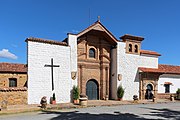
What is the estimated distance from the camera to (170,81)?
93.8 feet

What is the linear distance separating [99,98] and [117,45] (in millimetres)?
6723

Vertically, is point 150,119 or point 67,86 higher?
point 67,86

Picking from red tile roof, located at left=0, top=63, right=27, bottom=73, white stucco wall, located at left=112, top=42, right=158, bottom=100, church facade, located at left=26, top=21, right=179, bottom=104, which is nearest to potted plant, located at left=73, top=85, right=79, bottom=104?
church facade, located at left=26, top=21, right=179, bottom=104

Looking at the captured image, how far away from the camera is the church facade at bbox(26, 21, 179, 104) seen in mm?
19062

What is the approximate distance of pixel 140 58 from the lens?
25.8 metres

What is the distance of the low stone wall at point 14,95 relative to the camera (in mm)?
17388

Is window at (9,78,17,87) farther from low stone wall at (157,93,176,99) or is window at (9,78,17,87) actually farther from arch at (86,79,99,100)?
low stone wall at (157,93,176,99)

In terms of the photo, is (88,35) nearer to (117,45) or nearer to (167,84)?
(117,45)

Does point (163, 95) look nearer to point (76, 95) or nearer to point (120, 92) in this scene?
point (120, 92)

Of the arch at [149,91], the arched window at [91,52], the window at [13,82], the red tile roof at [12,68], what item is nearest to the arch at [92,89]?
the arched window at [91,52]

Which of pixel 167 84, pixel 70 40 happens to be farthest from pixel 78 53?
pixel 167 84

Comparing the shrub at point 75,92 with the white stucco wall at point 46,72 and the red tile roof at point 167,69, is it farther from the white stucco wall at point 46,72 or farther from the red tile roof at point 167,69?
the red tile roof at point 167,69

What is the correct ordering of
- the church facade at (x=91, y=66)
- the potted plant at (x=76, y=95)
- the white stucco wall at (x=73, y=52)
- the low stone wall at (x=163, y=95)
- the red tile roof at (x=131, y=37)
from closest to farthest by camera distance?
the church facade at (x=91, y=66)
the potted plant at (x=76, y=95)
the white stucco wall at (x=73, y=52)
the red tile roof at (x=131, y=37)
the low stone wall at (x=163, y=95)

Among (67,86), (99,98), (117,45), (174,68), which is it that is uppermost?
(117,45)
